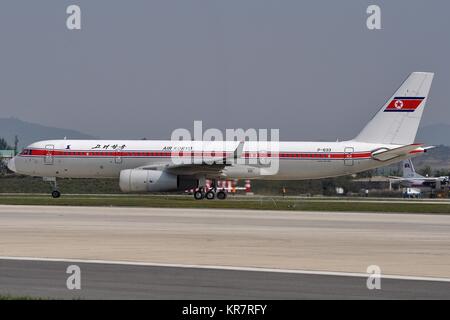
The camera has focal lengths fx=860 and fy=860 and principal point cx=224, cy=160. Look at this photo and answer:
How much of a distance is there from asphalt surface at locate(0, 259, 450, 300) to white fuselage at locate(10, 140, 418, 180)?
40965 mm

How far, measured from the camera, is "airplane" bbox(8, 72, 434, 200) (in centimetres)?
5972

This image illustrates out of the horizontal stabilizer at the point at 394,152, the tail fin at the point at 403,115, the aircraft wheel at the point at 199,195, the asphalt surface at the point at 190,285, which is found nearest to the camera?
the asphalt surface at the point at 190,285

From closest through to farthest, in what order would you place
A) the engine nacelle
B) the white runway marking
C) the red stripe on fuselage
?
the white runway marking
the engine nacelle
the red stripe on fuselage

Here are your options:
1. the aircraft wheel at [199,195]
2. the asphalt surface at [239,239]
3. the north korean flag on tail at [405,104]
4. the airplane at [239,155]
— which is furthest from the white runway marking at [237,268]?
the north korean flag on tail at [405,104]

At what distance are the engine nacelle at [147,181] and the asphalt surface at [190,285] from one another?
38171 mm

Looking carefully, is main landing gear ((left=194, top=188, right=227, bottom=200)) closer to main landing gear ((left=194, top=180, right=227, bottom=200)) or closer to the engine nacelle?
main landing gear ((left=194, top=180, right=227, bottom=200))

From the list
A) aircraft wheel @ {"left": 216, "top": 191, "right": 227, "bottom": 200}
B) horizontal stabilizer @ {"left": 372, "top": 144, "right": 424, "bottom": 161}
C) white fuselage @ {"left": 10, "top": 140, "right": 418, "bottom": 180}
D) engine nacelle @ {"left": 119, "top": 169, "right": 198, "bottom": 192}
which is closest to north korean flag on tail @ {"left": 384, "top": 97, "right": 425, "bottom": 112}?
white fuselage @ {"left": 10, "top": 140, "right": 418, "bottom": 180}

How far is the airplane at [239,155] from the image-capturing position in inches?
2351

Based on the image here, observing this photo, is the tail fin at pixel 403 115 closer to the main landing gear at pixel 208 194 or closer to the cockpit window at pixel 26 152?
the main landing gear at pixel 208 194

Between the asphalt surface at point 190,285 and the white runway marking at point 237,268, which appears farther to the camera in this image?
the white runway marking at point 237,268

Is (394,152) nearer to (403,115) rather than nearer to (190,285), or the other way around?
(403,115)
